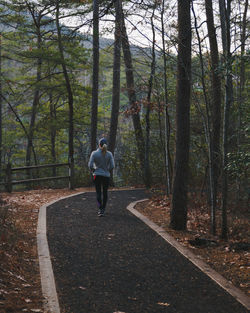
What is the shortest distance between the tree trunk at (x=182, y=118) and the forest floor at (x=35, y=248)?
56 centimetres

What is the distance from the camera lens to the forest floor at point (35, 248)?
5004 mm

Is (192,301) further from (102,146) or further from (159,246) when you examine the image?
(102,146)

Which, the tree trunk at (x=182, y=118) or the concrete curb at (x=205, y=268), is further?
the tree trunk at (x=182, y=118)

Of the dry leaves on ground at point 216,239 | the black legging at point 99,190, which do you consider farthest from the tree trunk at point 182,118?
the black legging at point 99,190

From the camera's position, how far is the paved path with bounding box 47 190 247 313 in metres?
4.78

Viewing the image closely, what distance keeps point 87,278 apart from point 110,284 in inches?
15.5

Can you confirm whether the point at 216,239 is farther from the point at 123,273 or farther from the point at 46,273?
the point at 46,273

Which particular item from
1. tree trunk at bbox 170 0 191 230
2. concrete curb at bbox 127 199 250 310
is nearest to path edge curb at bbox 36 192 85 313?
concrete curb at bbox 127 199 250 310

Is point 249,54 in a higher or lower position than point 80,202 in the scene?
higher

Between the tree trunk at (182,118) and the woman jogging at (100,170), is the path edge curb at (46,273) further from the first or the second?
the tree trunk at (182,118)

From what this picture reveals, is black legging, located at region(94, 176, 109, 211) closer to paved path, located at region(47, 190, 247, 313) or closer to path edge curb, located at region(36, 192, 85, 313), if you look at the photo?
paved path, located at region(47, 190, 247, 313)

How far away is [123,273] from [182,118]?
4261mm

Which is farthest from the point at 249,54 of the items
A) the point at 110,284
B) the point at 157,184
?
the point at 157,184

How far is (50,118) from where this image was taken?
79.4ft
